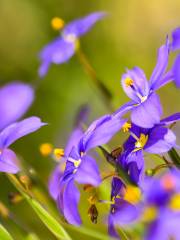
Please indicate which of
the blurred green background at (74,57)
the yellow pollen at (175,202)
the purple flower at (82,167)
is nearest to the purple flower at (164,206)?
the yellow pollen at (175,202)

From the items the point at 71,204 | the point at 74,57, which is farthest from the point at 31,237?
the point at 74,57

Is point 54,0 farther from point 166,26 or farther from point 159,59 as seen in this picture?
point 159,59

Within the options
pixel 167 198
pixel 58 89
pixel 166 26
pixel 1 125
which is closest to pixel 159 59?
pixel 167 198

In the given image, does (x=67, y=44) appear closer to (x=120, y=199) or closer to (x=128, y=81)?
(x=128, y=81)

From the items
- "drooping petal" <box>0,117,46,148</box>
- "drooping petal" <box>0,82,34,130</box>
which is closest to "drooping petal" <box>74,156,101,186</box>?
"drooping petal" <box>0,117,46,148</box>

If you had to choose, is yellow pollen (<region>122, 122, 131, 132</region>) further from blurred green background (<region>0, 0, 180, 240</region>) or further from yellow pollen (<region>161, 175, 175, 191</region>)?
blurred green background (<region>0, 0, 180, 240</region>)
